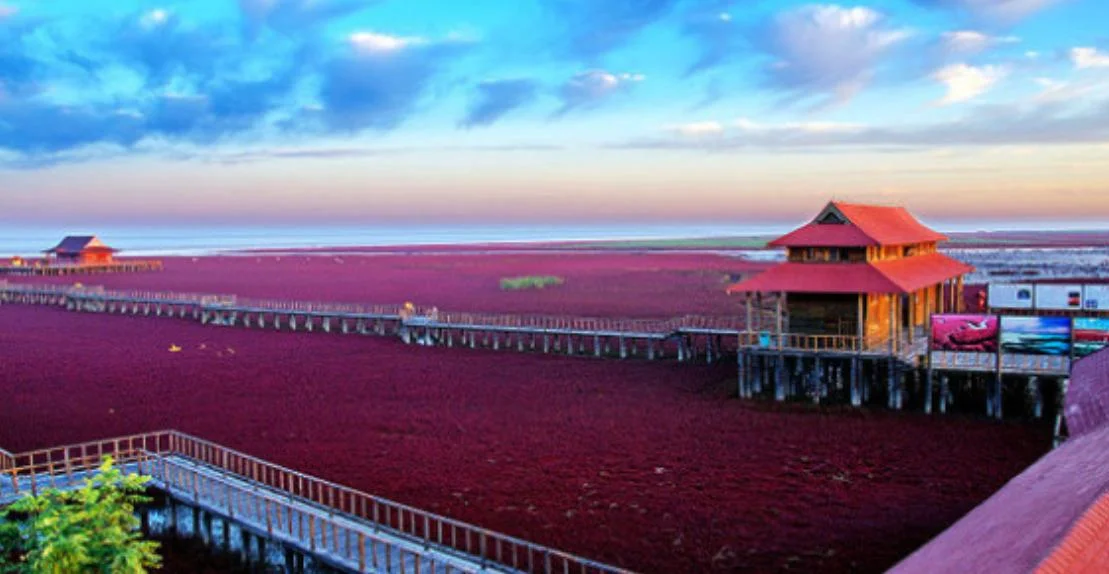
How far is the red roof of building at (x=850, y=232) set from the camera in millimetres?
30531

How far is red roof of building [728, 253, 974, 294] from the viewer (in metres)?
28.9

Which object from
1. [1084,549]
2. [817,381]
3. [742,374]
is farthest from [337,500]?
[1084,549]

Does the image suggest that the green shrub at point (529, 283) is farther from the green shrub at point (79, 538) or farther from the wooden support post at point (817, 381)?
the green shrub at point (79, 538)

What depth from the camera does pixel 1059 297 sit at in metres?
31.5

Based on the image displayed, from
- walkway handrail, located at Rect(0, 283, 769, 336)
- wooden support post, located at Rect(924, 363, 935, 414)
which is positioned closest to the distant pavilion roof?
walkway handrail, located at Rect(0, 283, 769, 336)

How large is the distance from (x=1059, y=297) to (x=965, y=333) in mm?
6445

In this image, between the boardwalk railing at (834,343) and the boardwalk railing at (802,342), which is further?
the boardwalk railing at (802,342)

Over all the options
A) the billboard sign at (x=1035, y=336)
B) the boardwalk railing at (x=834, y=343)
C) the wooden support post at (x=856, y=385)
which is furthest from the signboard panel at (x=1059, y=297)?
the wooden support post at (x=856, y=385)

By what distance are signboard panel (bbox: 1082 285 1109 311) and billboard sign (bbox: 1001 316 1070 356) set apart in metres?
5.52

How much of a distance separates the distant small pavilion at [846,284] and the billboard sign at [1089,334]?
187 inches

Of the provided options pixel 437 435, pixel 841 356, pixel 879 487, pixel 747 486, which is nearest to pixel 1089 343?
pixel 841 356

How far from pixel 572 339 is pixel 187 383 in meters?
17.4

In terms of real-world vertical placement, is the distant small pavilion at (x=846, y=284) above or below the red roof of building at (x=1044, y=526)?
above

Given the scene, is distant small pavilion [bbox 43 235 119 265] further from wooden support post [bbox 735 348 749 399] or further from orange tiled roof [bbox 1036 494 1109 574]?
orange tiled roof [bbox 1036 494 1109 574]
